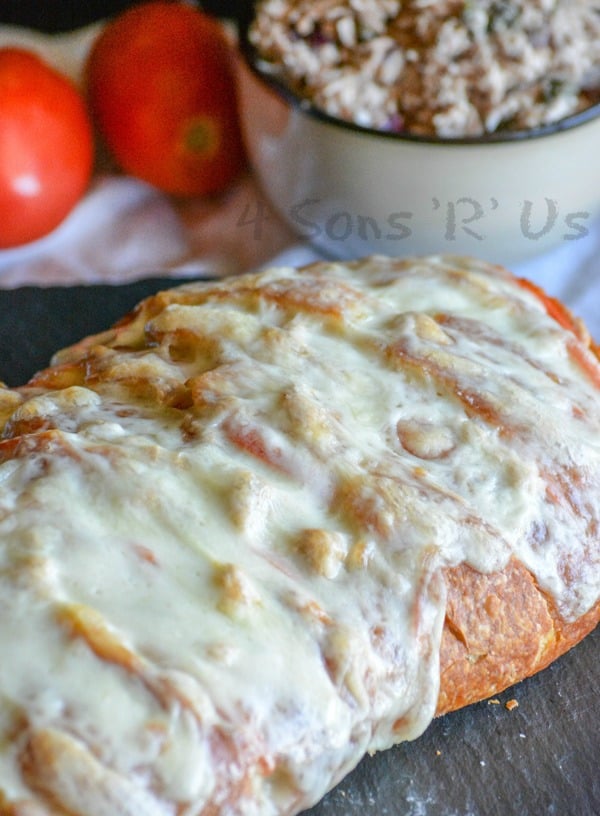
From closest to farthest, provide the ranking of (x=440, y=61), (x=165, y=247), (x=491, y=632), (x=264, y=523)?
(x=264, y=523), (x=491, y=632), (x=440, y=61), (x=165, y=247)

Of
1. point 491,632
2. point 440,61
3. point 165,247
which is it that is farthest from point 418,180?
point 491,632

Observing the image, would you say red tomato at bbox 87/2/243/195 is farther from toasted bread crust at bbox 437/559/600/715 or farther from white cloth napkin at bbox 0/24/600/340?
toasted bread crust at bbox 437/559/600/715

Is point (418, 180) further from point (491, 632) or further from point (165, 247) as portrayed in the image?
point (491, 632)

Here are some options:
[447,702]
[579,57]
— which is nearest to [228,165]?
[579,57]

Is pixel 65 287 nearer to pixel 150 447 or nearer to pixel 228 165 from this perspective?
pixel 228 165

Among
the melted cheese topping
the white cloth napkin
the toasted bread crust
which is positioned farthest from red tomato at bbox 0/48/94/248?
the toasted bread crust

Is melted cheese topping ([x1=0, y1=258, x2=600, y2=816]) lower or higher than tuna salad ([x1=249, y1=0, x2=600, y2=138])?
lower
